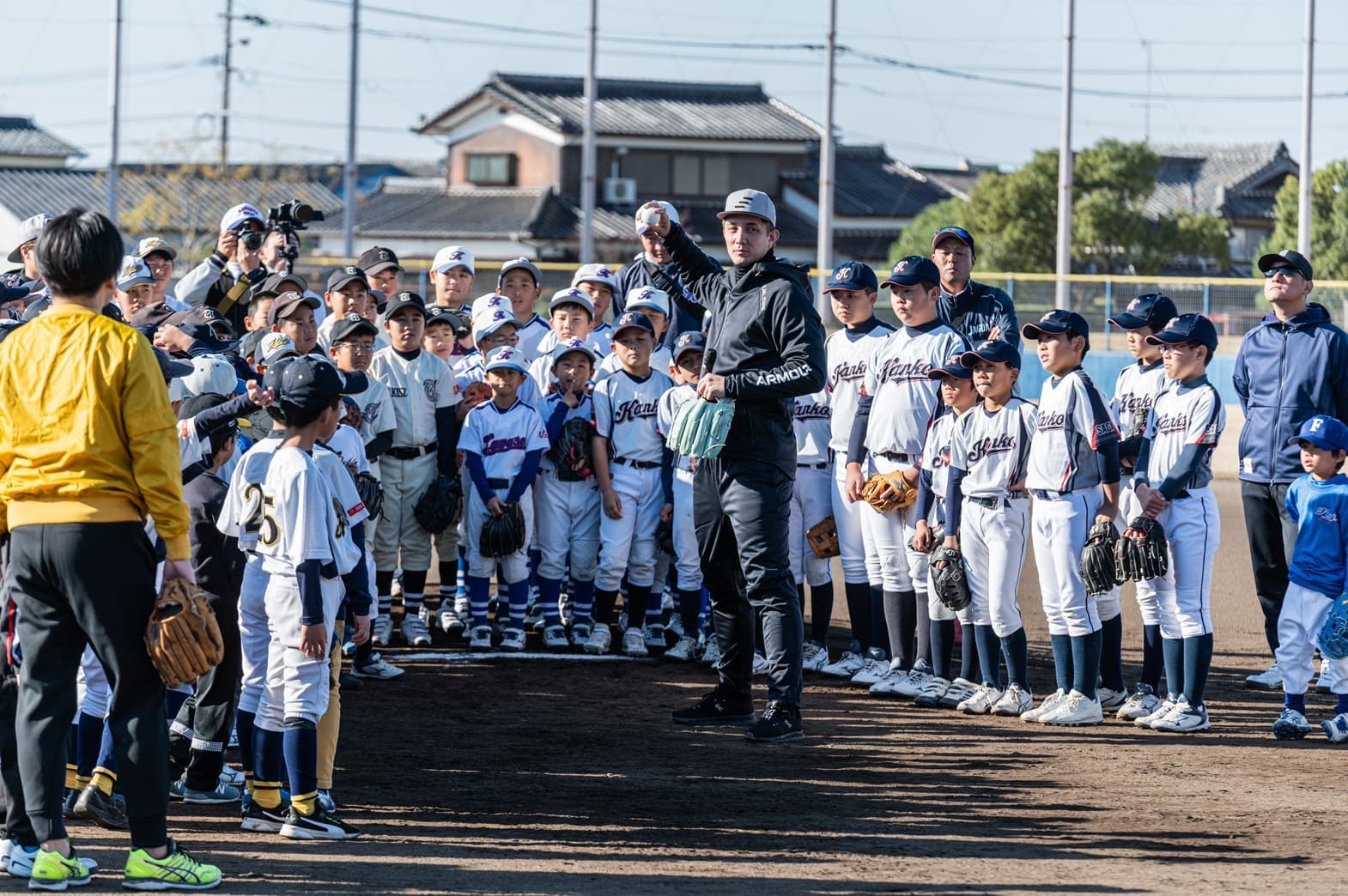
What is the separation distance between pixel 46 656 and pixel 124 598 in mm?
300

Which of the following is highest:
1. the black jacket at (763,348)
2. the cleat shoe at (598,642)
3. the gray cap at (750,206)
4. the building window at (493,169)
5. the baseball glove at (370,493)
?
the building window at (493,169)

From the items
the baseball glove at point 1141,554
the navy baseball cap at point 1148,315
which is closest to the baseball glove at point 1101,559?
the baseball glove at point 1141,554

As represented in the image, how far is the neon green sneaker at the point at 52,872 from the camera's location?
4562 millimetres

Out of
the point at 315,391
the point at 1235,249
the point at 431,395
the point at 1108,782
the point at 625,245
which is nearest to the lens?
the point at 315,391

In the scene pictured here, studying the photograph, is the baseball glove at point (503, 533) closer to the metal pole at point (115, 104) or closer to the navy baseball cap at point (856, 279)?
the navy baseball cap at point (856, 279)

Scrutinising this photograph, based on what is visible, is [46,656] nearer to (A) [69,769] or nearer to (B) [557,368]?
(A) [69,769]

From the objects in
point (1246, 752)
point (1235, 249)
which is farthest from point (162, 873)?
point (1235, 249)

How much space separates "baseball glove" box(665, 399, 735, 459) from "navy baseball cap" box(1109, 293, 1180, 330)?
2.25m

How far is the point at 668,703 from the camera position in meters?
7.71

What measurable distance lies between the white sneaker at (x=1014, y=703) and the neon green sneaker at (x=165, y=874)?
13.6 feet

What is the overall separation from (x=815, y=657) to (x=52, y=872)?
4.80m

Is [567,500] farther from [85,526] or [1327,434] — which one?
[85,526]

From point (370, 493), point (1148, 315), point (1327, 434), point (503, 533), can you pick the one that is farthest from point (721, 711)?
point (1327, 434)

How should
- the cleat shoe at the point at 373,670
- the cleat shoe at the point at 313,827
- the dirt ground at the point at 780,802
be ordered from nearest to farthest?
the dirt ground at the point at 780,802, the cleat shoe at the point at 313,827, the cleat shoe at the point at 373,670
